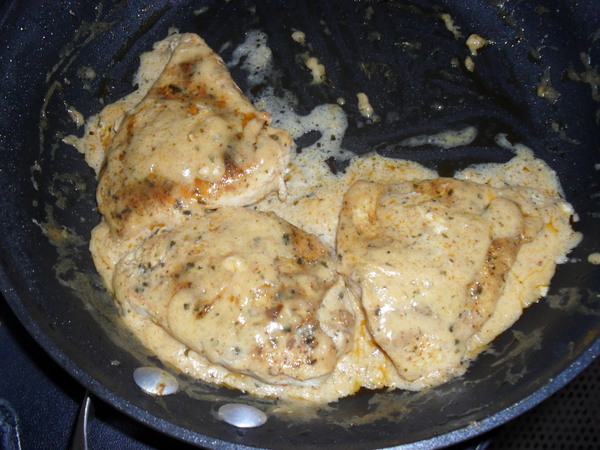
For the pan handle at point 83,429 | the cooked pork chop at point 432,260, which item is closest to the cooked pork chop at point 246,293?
the cooked pork chop at point 432,260

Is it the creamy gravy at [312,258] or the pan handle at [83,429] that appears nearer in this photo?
the pan handle at [83,429]

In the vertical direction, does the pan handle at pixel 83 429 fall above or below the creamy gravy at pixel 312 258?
below

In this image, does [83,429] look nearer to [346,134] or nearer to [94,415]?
[94,415]

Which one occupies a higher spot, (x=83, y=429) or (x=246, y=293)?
(x=246, y=293)

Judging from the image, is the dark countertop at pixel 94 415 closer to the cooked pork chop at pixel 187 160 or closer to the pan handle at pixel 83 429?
the pan handle at pixel 83 429

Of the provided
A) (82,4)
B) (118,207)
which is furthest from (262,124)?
(82,4)

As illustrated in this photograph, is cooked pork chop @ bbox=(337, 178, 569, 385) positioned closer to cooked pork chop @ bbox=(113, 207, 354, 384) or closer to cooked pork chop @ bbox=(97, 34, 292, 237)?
cooked pork chop @ bbox=(113, 207, 354, 384)

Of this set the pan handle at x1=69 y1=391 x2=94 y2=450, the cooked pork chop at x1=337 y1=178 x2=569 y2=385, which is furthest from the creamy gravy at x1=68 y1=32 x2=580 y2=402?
the pan handle at x1=69 y1=391 x2=94 y2=450

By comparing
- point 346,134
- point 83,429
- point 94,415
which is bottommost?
point 94,415

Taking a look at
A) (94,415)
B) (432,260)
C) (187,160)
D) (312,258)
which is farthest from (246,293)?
(94,415)
